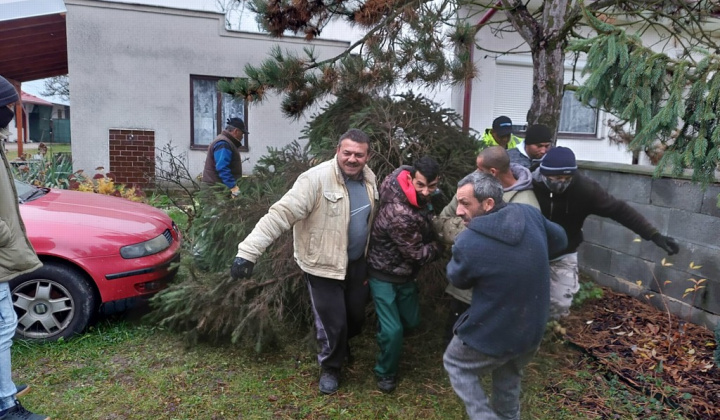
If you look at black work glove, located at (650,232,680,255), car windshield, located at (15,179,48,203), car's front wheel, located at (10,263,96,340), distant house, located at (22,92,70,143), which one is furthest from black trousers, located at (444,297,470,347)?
distant house, located at (22,92,70,143)

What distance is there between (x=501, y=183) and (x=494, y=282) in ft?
3.36

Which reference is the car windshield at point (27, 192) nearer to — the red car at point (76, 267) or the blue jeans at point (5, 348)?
the red car at point (76, 267)

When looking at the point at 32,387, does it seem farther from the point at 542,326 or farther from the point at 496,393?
the point at 542,326

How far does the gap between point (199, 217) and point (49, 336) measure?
4.96ft

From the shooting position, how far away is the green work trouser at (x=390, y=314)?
362 cm

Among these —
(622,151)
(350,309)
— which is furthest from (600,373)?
(622,151)

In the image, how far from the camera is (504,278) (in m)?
2.61

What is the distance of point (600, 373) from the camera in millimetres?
3883

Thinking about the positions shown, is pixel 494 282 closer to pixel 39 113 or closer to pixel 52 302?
pixel 52 302

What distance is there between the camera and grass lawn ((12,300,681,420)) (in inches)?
136

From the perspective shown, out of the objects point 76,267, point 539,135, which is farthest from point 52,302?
point 539,135

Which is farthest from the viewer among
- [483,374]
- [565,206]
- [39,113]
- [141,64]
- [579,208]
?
[39,113]

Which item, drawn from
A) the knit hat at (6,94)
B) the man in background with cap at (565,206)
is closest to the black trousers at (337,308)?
the man in background with cap at (565,206)

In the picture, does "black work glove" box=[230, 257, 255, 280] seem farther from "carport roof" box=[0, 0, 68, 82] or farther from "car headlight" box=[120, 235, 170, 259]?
"carport roof" box=[0, 0, 68, 82]
